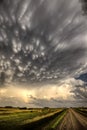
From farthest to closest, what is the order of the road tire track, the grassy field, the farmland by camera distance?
the grassy field → the farmland → the road tire track

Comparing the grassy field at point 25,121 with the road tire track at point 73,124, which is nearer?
the road tire track at point 73,124

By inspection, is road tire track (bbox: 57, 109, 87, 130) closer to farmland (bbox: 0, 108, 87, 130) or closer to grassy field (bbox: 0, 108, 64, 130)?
farmland (bbox: 0, 108, 87, 130)

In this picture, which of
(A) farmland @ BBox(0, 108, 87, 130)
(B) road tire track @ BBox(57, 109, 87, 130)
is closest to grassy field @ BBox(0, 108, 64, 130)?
(A) farmland @ BBox(0, 108, 87, 130)

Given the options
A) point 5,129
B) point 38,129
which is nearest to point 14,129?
point 5,129

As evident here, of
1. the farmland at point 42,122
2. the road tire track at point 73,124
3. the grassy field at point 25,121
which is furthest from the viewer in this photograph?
the grassy field at point 25,121

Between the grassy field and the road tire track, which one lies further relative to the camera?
the grassy field

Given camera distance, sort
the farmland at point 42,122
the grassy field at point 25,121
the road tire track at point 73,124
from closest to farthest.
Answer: the road tire track at point 73,124
the farmland at point 42,122
the grassy field at point 25,121

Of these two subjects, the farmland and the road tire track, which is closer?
the road tire track

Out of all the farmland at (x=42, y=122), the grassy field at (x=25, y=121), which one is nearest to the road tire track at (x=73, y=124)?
the farmland at (x=42, y=122)

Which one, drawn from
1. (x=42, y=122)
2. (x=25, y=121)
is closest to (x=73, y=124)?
(x=42, y=122)

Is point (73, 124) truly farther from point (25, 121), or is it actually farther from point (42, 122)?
point (25, 121)

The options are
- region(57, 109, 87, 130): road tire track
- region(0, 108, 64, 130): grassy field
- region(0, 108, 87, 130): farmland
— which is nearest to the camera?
region(57, 109, 87, 130): road tire track

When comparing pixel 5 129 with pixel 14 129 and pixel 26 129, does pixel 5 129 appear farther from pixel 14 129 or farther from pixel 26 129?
pixel 26 129

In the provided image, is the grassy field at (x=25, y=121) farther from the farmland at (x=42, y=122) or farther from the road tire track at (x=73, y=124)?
→ the road tire track at (x=73, y=124)
